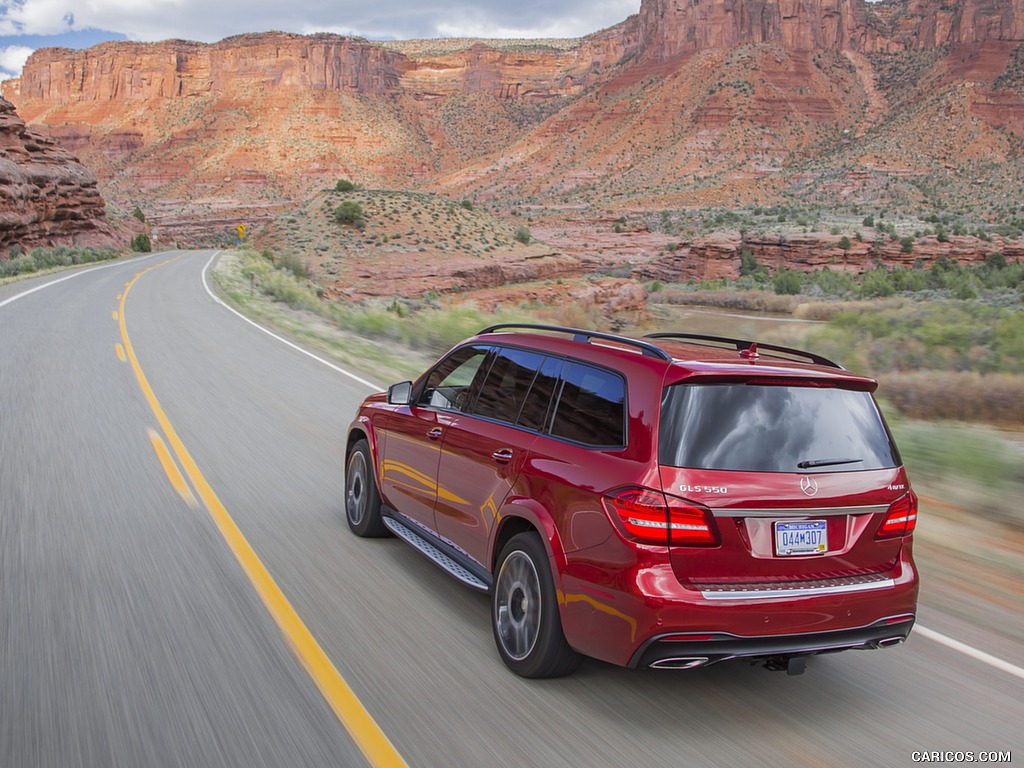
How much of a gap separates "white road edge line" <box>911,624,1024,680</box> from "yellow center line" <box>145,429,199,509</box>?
15.9ft

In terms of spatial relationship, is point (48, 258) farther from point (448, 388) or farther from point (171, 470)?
point (448, 388)

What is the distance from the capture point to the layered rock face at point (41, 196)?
152ft

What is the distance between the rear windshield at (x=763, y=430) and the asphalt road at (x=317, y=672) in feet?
3.59

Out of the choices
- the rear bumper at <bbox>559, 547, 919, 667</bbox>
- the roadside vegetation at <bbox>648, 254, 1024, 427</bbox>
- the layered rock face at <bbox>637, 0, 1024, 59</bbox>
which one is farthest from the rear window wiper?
the layered rock face at <bbox>637, 0, 1024, 59</bbox>

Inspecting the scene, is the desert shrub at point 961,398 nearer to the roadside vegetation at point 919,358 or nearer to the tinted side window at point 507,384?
the roadside vegetation at point 919,358

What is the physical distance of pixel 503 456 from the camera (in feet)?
14.1

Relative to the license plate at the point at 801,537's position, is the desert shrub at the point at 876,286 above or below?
below

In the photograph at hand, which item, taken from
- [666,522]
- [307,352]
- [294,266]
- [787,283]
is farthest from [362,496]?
[787,283]

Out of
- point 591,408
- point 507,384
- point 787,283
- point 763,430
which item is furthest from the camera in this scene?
point 787,283

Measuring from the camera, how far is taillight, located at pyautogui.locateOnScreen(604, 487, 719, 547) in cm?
346

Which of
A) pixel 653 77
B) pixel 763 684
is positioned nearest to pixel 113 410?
pixel 763 684

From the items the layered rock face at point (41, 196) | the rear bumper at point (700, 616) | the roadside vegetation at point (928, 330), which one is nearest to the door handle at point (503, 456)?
the rear bumper at point (700, 616)

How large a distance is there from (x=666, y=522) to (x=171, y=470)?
5357 millimetres

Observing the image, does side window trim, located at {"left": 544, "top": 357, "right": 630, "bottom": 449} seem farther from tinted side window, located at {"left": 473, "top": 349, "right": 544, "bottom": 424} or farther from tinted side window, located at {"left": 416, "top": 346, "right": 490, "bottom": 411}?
tinted side window, located at {"left": 416, "top": 346, "right": 490, "bottom": 411}
